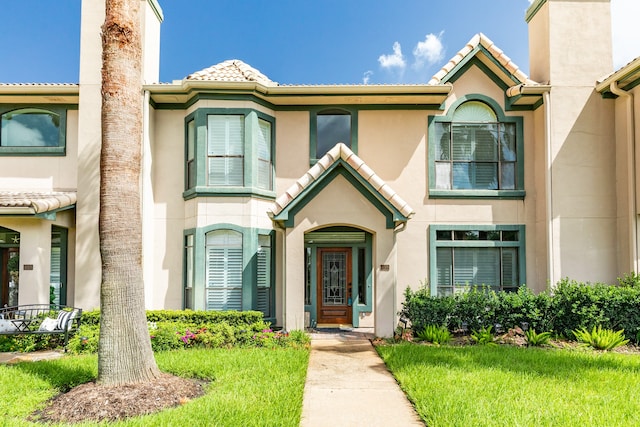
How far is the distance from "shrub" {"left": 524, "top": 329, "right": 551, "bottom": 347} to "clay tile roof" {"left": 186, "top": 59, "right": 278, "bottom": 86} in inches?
382

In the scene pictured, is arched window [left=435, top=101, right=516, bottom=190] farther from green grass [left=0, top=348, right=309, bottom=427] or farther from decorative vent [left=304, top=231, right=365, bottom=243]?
green grass [left=0, top=348, right=309, bottom=427]

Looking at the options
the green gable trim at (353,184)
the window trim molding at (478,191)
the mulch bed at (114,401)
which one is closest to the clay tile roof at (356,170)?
the green gable trim at (353,184)

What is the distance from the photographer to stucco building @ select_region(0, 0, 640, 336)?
12.4m

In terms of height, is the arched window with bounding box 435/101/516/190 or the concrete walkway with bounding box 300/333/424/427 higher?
the arched window with bounding box 435/101/516/190

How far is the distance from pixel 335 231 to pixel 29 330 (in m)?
8.38

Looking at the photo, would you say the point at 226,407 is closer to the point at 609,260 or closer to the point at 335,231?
the point at 335,231

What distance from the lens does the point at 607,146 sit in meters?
12.7

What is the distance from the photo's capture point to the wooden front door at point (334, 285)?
1362cm

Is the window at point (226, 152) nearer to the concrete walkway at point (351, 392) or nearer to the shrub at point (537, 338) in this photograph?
the concrete walkway at point (351, 392)

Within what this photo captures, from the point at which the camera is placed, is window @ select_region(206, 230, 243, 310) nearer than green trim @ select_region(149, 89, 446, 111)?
Yes

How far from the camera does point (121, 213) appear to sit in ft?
23.0

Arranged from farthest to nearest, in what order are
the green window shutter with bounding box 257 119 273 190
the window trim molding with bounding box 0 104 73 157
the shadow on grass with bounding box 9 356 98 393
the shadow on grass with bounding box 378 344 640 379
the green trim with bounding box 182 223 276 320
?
the window trim molding with bounding box 0 104 73 157
the green window shutter with bounding box 257 119 273 190
the green trim with bounding box 182 223 276 320
the shadow on grass with bounding box 378 344 640 379
the shadow on grass with bounding box 9 356 98 393

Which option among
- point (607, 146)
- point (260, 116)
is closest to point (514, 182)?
point (607, 146)

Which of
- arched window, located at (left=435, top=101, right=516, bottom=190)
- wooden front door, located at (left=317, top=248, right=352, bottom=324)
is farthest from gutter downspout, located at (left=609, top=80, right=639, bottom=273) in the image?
wooden front door, located at (left=317, top=248, right=352, bottom=324)
